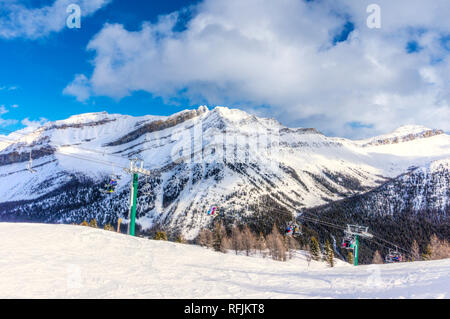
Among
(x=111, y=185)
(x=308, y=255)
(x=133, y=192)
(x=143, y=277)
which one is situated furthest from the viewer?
(x=308, y=255)

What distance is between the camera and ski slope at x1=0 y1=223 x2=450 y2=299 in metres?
10.4

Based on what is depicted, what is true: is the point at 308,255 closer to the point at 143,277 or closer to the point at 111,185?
the point at 111,185

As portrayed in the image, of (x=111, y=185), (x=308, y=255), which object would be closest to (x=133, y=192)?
(x=111, y=185)

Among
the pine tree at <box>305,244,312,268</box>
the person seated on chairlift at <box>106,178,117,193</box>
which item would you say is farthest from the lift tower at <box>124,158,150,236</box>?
the pine tree at <box>305,244,312,268</box>

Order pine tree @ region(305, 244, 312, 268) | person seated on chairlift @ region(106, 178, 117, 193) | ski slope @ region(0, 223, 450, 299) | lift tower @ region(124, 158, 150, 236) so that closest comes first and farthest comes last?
ski slope @ region(0, 223, 450, 299) < person seated on chairlift @ region(106, 178, 117, 193) < lift tower @ region(124, 158, 150, 236) < pine tree @ region(305, 244, 312, 268)

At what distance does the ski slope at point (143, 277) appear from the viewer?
34.3 ft

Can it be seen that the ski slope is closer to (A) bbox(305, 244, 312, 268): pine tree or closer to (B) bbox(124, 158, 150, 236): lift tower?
(B) bbox(124, 158, 150, 236): lift tower

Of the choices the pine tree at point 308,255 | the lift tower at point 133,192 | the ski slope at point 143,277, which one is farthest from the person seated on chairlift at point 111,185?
the pine tree at point 308,255

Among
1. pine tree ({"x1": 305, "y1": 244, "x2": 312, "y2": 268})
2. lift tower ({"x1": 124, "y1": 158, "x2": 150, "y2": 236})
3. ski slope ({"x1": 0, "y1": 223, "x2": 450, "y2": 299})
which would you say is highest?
lift tower ({"x1": 124, "y1": 158, "x2": 150, "y2": 236})

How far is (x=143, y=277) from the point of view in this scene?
1380 cm

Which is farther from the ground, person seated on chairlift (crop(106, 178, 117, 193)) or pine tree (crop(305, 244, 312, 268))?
person seated on chairlift (crop(106, 178, 117, 193))

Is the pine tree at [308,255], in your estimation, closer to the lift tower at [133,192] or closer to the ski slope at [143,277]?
the lift tower at [133,192]
